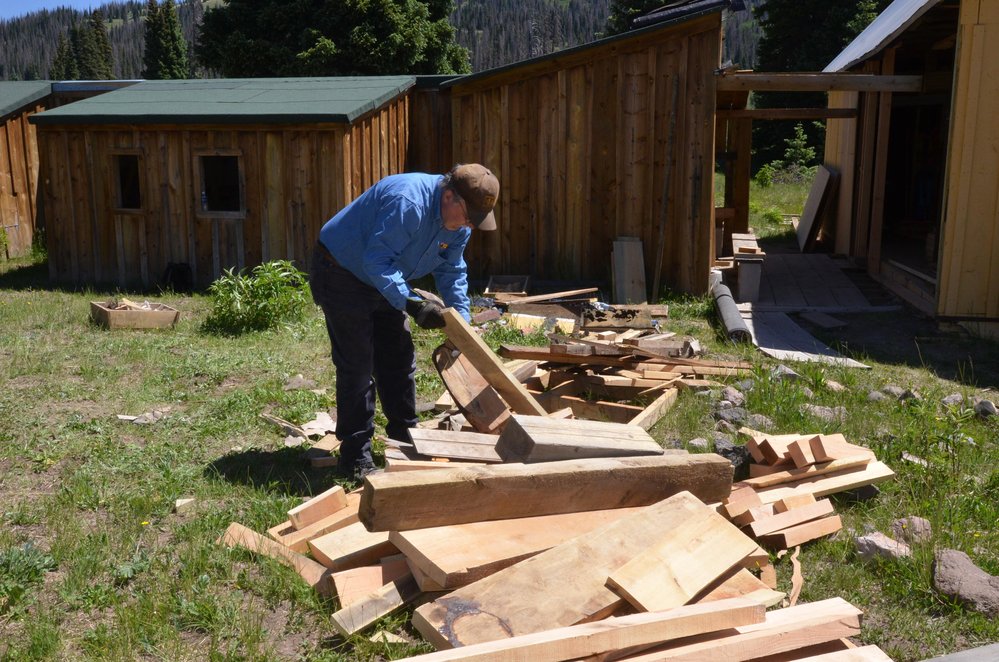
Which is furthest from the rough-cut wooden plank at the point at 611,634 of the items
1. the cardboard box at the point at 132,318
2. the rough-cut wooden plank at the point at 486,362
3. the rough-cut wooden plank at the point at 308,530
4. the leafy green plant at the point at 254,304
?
the cardboard box at the point at 132,318

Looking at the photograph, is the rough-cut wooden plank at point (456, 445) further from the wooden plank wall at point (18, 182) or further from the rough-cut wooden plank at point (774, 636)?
the wooden plank wall at point (18, 182)

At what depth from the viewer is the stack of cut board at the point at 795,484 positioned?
4.50m

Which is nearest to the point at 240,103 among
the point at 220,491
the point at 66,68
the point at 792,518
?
the point at 220,491

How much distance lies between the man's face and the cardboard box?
5988mm

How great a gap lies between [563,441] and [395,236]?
141cm

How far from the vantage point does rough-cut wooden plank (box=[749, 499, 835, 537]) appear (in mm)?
4445

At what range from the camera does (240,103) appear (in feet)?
41.8

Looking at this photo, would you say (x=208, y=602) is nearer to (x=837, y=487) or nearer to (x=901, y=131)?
(x=837, y=487)

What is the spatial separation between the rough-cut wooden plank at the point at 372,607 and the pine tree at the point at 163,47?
4573 centimetres

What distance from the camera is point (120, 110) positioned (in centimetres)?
1270

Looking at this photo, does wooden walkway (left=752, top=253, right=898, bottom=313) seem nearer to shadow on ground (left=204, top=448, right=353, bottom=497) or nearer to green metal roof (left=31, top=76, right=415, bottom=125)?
green metal roof (left=31, top=76, right=415, bottom=125)

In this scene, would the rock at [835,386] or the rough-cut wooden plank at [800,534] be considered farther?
the rock at [835,386]

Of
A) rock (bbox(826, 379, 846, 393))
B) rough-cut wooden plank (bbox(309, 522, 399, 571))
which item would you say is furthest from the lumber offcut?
rock (bbox(826, 379, 846, 393))

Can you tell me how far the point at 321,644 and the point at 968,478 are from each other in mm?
3806
